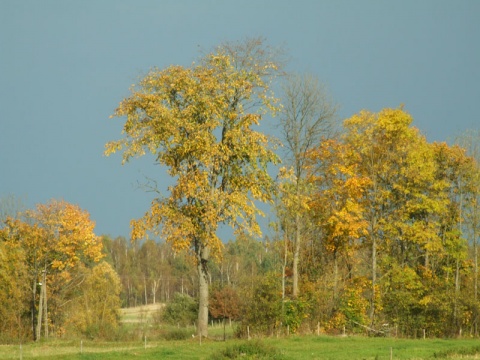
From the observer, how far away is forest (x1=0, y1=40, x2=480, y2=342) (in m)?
44.8

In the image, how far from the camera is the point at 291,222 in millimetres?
58375

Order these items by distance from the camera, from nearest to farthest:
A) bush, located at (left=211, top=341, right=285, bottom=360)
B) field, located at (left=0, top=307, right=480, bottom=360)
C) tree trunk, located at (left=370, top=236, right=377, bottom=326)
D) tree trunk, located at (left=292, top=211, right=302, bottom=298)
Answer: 1. bush, located at (left=211, top=341, right=285, bottom=360)
2. field, located at (left=0, top=307, right=480, bottom=360)
3. tree trunk, located at (left=292, top=211, right=302, bottom=298)
4. tree trunk, located at (left=370, top=236, right=377, bottom=326)

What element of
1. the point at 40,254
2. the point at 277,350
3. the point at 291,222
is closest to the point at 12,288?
the point at 40,254

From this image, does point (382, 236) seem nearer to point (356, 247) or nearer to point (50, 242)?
point (356, 247)

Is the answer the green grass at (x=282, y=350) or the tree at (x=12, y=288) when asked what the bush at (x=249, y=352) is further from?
the tree at (x=12, y=288)

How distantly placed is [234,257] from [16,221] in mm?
62454

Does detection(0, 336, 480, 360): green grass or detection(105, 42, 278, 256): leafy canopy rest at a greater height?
detection(105, 42, 278, 256): leafy canopy

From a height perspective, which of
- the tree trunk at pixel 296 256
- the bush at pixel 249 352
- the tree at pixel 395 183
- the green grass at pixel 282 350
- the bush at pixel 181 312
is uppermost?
the tree at pixel 395 183

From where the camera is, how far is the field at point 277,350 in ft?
105

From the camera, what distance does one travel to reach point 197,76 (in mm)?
45719

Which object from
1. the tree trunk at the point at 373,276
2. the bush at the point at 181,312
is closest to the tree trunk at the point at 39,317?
the bush at the point at 181,312

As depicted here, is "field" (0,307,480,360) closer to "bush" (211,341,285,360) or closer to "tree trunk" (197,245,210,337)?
"bush" (211,341,285,360)

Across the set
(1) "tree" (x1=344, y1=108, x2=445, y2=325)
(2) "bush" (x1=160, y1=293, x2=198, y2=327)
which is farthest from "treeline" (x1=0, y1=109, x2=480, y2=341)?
(2) "bush" (x1=160, y1=293, x2=198, y2=327)

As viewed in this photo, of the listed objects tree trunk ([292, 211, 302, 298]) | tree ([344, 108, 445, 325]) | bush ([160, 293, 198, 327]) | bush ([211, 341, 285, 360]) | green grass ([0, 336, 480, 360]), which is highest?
tree ([344, 108, 445, 325])
